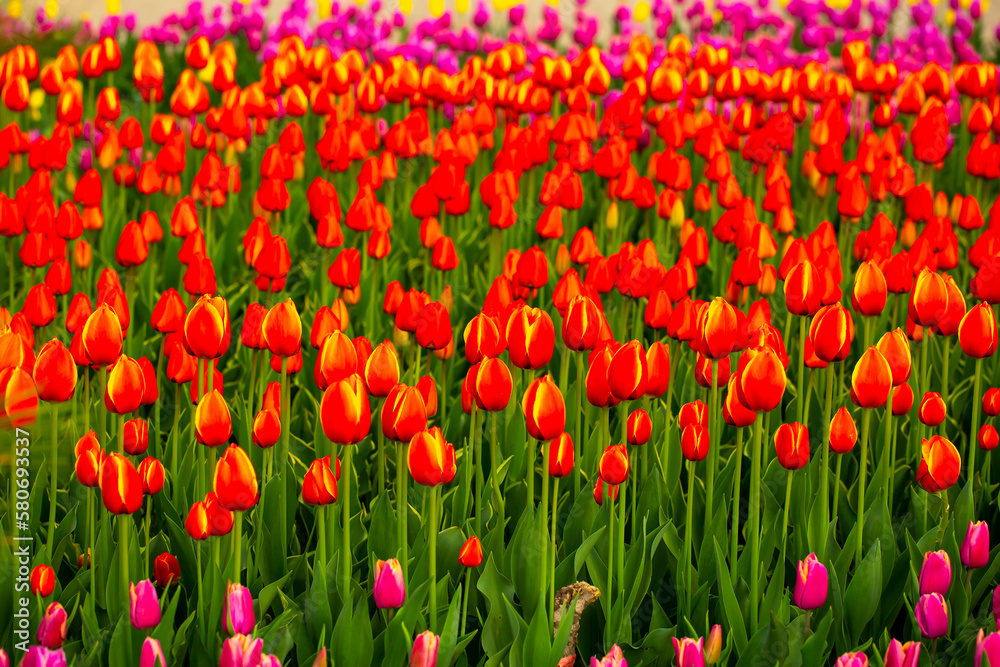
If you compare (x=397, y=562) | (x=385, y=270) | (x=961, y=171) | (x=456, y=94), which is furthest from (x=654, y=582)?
(x=961, y=171)

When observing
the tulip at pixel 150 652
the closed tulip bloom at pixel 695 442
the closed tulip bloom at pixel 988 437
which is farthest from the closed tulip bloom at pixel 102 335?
the closed tulip bloom at pixel 988 437

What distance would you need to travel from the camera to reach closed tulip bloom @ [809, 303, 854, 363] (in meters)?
2.37

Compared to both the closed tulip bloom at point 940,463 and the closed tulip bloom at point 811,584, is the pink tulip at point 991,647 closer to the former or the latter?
the closed tulip bloom at point 811,584

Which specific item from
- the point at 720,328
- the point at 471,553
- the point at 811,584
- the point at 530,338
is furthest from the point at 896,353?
the point at 471,553

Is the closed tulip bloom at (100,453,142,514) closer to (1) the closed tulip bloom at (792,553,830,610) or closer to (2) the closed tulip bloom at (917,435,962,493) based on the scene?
(1) the closed tulip bloom at (792,553,830,610)

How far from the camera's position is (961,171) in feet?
19.9

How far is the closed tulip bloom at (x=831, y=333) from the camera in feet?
7.76

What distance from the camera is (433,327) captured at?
9.00ft

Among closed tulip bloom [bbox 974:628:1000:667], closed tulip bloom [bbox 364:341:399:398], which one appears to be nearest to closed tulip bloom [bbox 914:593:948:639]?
closed tulip bloom [bbox 974:628:1000:667]

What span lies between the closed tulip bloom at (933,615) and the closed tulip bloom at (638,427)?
0.64 meters

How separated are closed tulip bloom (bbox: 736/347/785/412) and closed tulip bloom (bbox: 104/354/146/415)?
3.80ft

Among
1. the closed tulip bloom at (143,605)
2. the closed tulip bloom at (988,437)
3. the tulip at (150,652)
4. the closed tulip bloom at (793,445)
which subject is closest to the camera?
the tulip at (150,652)

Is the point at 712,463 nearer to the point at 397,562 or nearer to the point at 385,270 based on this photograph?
the point at 397,562

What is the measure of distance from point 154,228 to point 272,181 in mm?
464
